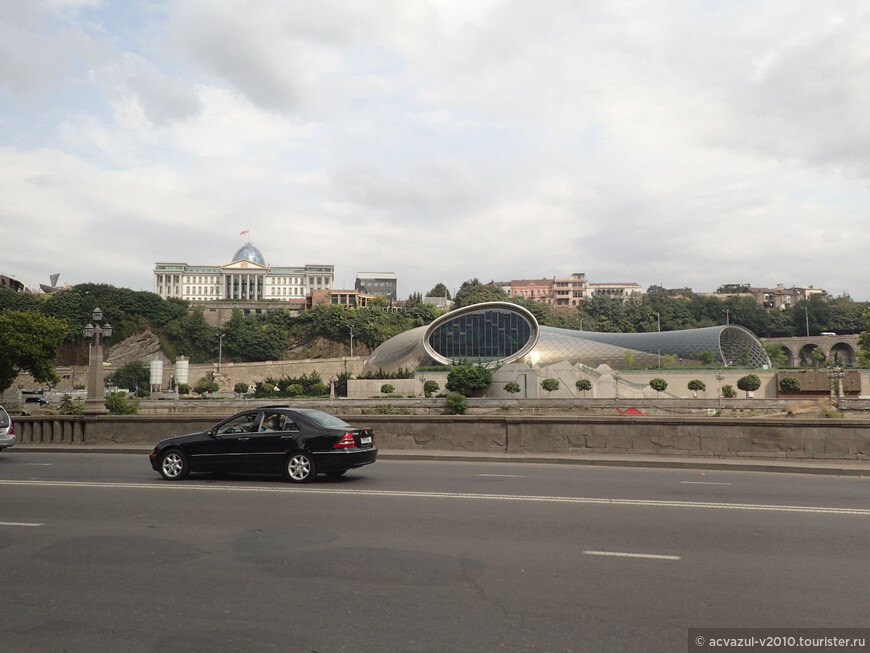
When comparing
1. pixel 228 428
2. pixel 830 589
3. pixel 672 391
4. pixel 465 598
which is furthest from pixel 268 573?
pixel 672 391

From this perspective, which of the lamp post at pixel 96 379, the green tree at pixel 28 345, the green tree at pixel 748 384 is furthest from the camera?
the green tree at pixel 748 384

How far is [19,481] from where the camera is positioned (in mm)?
13555

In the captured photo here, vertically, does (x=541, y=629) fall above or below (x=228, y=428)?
below

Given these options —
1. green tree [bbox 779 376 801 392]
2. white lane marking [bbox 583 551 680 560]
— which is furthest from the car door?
green tree [bbox 779 376 801 392]

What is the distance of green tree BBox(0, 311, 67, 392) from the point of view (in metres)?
55.7

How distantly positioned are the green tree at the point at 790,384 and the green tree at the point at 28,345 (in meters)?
66.4

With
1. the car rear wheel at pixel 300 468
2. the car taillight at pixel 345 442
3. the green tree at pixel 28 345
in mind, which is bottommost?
the car rear wheel at pixel 300 468

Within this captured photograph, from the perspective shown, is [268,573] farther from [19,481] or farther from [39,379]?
[39,379]

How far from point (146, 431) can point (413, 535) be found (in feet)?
54.2

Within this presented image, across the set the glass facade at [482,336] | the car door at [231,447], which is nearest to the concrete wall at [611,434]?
the car door at [231,447]

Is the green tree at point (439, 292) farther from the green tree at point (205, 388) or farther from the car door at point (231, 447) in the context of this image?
A: the car door at point (231, 447)

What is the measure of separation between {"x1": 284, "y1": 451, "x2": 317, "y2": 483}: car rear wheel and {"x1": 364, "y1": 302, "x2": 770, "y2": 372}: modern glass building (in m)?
69.1

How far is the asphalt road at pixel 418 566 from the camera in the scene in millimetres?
5285

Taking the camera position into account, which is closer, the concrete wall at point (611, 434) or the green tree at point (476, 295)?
the concrete wall at point (611, 434)
